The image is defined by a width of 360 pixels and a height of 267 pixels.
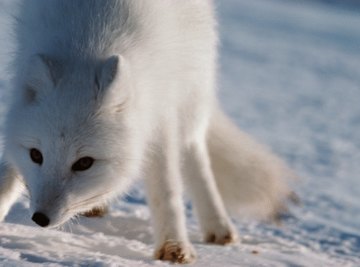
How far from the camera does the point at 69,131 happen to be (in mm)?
2045

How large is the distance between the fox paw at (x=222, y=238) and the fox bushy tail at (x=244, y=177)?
1.14ft

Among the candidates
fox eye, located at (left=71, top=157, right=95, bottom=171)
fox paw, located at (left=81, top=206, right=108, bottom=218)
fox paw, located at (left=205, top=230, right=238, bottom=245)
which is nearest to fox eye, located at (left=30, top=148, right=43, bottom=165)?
fox eye, located at (left=71, top=157, right=95, bottom=171)

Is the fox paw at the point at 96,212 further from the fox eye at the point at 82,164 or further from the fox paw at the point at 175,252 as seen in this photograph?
the fox eye at the point at 82,164

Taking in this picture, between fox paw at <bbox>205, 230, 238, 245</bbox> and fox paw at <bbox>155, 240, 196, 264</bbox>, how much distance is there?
0.49 meters

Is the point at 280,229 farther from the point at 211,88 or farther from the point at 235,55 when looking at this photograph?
the point at 235,55

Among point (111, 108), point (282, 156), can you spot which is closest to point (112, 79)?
point (111, 108)

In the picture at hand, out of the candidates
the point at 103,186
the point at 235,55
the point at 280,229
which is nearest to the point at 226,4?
the point at 235,55

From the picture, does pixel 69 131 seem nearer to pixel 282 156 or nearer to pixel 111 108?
pixel 111 108

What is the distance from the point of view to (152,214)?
105 inches

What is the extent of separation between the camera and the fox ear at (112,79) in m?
2.09

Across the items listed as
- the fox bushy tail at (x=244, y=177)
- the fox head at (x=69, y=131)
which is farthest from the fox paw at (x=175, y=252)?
the fox bushy tail at (x=244, y=177)

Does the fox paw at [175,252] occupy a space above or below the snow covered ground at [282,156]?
below

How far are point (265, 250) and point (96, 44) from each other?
1.19 metres

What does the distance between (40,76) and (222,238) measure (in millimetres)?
1286
